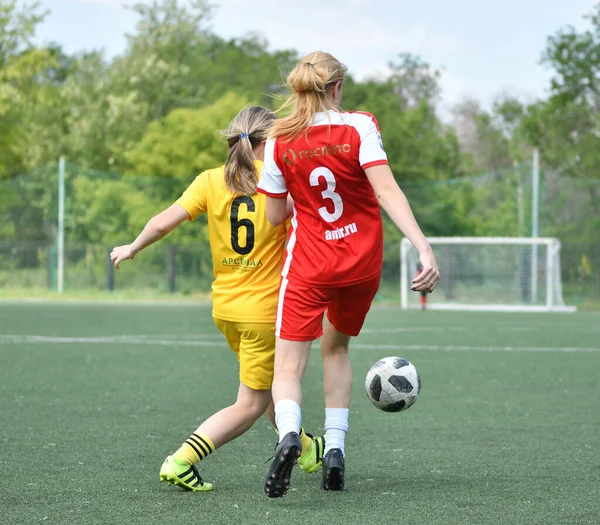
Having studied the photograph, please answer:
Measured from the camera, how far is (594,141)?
36344 millimetres

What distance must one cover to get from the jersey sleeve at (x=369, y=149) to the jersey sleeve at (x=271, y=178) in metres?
0.35

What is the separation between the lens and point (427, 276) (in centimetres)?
371

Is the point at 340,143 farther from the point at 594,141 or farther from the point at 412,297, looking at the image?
the point at 594,141

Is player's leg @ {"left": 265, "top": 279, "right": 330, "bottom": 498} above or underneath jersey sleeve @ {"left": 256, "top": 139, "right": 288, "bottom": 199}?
underneath

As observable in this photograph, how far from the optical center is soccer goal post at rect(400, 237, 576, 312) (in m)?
24.6

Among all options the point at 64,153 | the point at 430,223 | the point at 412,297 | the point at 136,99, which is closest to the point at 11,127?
the point at 64,153

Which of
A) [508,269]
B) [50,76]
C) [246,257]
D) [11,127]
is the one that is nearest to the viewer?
[246,257]

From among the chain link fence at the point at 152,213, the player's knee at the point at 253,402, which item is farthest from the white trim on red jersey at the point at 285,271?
the chain link fence at the point at 152,213

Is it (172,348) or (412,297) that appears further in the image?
(412,297)

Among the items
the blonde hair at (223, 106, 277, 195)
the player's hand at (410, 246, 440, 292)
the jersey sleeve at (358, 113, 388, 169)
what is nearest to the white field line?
the blonde hair at (223, 106, 277, 195)

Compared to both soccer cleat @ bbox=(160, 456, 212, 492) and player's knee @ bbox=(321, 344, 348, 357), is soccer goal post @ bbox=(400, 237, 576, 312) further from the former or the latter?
soccer cleat @ bbox=(160, 456, 212, 492)

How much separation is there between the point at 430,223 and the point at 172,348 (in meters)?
19.7

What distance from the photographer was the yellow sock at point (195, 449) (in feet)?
14.0

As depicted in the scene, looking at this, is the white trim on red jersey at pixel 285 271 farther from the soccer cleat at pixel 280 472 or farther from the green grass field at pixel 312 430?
the green grass field at pixel 312 430
